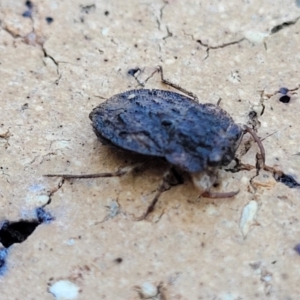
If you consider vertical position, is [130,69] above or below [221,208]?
above

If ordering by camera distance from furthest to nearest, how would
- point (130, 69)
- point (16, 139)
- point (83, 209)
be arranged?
point (130, 69) → point (16, 139) → point (83, 209)

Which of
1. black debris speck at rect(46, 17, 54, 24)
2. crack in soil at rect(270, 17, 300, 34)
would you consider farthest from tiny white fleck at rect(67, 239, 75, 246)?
crack in soil at rect(270, 17, 300, 34)

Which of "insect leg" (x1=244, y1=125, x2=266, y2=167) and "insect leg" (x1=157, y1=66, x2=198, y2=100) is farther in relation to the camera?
"insect leg" (x1=157, y1=66, x2=198, y2=100)

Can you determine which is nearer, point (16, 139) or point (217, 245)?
point (217, 245)

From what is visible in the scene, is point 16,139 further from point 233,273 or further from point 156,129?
point 233,273

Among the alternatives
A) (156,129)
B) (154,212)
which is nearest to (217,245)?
(154,212)

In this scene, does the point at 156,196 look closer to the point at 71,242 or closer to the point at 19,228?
the point at 71,242

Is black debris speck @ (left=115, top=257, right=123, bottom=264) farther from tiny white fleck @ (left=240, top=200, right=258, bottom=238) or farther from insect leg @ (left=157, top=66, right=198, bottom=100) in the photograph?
insect leg @ (left=157, top=66, right=198, bottom=100)

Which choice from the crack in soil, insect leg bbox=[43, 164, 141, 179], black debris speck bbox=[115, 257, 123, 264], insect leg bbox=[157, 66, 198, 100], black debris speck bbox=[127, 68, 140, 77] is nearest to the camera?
black debris speck bbox=[115, 257, 123, 264]
